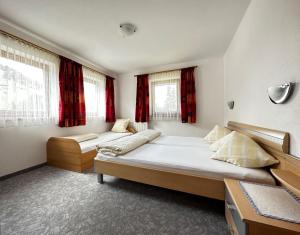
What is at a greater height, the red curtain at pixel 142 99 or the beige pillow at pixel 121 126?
the red curtain at pixel 142 99

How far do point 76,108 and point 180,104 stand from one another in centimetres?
266

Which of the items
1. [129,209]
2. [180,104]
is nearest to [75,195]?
[129,209]

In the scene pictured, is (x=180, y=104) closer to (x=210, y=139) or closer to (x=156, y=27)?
(x=210, y=139)

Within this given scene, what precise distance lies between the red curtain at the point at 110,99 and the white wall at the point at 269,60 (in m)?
3.42

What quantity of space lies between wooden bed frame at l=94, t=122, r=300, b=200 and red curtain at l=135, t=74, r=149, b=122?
2.34 m

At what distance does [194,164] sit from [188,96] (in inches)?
95.1

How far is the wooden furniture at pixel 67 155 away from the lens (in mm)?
2229

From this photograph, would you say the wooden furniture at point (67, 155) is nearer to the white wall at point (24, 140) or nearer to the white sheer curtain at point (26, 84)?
the white wall at point (24, 140)

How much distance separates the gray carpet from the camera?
1141 millimetres

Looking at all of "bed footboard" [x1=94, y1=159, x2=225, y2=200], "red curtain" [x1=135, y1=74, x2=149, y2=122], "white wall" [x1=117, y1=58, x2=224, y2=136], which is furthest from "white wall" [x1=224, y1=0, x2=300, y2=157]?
"red curtain" [x1=135, y1=74, x2=149, y2=122]

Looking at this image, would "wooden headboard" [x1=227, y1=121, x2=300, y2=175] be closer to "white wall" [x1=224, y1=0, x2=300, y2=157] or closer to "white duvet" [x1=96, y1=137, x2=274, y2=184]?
"white wall" [x1=224, y1=0, x2=300, y2=157]

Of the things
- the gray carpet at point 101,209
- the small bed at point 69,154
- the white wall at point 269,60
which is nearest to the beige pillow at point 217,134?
the white wall at point 269,60

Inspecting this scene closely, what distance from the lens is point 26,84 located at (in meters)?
2.16

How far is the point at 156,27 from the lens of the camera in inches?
81.2
